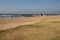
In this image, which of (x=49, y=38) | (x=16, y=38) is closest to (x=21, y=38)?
(x=16, y=38)

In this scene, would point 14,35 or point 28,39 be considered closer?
point 28,39

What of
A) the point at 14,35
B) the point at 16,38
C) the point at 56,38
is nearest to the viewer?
the point at 56,38

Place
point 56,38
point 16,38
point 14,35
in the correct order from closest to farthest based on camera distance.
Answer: point 56,38, point 16,38, point 14,35

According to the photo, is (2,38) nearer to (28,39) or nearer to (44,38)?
(28,39)

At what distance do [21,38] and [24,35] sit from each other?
66 cm

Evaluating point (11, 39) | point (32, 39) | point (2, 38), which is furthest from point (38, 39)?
point (2, 38)

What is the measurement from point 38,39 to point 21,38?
1184mm

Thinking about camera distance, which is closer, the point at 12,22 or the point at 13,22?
the point at 13,22

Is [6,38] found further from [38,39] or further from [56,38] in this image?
[56,38]

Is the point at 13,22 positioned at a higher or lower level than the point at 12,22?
higher

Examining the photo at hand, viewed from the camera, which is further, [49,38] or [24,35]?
[24,35]

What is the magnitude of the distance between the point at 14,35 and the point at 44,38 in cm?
231

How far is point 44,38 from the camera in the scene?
9.24 m

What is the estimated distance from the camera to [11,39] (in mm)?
9484
